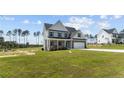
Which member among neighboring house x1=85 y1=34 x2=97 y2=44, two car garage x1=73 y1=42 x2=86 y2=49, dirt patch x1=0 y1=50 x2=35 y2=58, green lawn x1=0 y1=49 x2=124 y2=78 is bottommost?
green lawn x1=0 y1=49 x2=124 y2=78

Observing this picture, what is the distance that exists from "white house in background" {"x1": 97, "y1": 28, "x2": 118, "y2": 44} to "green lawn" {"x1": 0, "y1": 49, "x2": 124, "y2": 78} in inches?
25.4

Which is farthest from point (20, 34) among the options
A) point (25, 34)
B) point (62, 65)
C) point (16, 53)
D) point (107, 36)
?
point (107, 36)

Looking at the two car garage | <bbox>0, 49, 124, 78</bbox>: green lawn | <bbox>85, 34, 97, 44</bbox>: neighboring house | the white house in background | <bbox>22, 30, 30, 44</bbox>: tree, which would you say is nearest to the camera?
<bbox>0, 49, 124, 78</bbox>: green lawn

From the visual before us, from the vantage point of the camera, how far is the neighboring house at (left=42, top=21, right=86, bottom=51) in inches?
450

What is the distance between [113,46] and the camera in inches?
468

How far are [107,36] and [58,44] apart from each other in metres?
2.28

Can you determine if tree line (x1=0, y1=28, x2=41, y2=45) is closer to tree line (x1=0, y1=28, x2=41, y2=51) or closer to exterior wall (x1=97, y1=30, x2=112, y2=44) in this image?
tree line (x1=0, y1=28, x2=41, y2=51)

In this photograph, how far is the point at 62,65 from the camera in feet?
34.1

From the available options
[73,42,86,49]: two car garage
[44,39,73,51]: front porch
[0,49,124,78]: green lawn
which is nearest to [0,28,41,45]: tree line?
[0,49,124,78]: green lawn

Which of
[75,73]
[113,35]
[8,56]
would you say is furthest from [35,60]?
[113,35]

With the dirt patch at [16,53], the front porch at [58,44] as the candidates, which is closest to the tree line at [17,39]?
the dirt patch at [16,53]
